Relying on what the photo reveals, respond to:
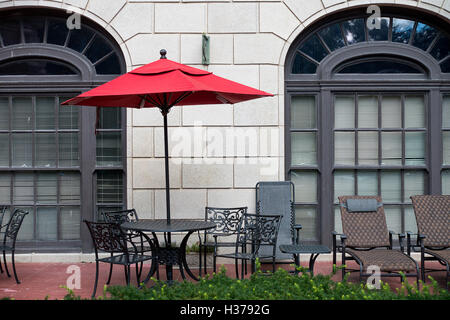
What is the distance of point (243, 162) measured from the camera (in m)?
7.32

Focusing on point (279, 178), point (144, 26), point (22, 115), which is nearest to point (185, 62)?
point (144, 26)

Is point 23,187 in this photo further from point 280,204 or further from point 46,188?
point 280,204

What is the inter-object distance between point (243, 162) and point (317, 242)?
1910mm

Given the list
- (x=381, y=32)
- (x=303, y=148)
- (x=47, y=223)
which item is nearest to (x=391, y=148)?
(x=303, y=148)

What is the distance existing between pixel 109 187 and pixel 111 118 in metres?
1.20

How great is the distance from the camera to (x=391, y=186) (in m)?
7.60

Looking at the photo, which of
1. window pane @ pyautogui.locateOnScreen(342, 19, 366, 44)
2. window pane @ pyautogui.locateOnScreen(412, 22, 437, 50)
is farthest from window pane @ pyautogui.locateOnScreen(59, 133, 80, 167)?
window pane @ pyautogui.locateOnScreen(412, 22, 437, 50)

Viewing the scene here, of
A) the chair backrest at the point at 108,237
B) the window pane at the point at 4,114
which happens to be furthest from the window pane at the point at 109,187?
the chair backrest at the point at 108,237

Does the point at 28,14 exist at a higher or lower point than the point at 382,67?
higher

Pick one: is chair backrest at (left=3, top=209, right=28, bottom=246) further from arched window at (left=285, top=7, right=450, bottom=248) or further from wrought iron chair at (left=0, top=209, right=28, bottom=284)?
arched window at (left=285, top=7, right=450, bottom=248)

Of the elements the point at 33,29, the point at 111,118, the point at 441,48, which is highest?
the point at 33,29

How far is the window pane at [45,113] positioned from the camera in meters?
7.58
